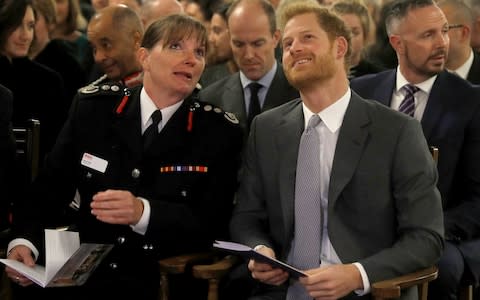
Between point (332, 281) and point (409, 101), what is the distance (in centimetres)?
134

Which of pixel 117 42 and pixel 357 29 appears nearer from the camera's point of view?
pixel 117 42

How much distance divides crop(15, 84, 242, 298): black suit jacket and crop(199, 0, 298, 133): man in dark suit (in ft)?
2.48

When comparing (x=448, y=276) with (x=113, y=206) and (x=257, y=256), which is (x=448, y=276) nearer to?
(x=257, y=256)

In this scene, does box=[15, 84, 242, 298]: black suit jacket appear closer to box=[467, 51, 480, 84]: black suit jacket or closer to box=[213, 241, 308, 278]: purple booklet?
box=[213, 241, 308, 278]: purple booklet

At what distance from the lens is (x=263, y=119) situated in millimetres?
3848

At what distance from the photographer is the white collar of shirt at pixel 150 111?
397cm

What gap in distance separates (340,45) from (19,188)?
1.48 meters

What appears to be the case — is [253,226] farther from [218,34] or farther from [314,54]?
[218,34]

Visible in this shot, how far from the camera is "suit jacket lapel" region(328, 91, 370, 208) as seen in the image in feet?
11.7

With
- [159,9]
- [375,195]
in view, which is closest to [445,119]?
[375,195]

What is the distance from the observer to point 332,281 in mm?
3340

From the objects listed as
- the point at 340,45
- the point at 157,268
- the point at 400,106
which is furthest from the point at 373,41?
the point at 157,268

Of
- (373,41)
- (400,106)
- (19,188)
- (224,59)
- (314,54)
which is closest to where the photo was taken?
(314,54)

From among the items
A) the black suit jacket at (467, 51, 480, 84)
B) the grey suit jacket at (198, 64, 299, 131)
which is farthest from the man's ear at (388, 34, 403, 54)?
the black suit jacket at (467, 51, 480, 84)
